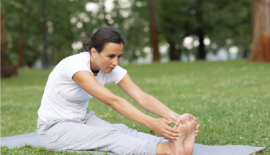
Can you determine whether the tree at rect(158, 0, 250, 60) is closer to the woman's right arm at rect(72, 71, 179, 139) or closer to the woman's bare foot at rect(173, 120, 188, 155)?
the woman's bare foot at rect(173, 120, 188, 155)

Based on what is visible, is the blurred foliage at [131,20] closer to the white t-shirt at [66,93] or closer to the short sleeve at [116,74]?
the white t-shirt at [66,93]

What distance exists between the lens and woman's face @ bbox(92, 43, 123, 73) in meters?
3.67

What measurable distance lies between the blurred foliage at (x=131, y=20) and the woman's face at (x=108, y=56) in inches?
1082

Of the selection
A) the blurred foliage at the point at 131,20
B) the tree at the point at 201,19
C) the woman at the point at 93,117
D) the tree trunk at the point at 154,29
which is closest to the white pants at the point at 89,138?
the woman at the point at 93,117

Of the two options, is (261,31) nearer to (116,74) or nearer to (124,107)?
(116,74)

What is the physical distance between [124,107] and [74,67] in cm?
80

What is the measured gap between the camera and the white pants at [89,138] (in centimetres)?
366

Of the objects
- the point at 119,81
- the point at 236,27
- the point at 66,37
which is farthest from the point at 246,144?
the point at 66,37

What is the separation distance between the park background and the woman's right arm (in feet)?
4.16

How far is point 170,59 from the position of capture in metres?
40.5

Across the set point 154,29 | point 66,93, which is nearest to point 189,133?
point 66,93

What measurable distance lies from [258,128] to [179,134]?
2.24 metres

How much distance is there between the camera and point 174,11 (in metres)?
38.2

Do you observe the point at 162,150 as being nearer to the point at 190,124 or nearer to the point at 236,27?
the point at 190,124
